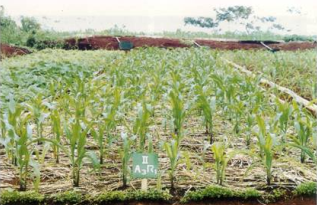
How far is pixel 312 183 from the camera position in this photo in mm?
1934

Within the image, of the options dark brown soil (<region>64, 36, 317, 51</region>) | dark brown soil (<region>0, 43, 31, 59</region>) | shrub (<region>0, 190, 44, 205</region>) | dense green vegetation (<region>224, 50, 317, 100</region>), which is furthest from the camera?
dark brown soil (<region>64, 36, 317, 51</region>)

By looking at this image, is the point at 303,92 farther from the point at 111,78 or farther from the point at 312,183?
the point at 312,183

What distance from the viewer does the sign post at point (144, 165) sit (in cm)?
184

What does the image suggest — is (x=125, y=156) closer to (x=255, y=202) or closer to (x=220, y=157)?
(x=220, y=157)

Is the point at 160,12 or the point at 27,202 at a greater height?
the point at 160,12

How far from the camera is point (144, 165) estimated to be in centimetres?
185

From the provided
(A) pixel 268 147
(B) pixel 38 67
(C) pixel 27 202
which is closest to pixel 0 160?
(C) pixel 27 202

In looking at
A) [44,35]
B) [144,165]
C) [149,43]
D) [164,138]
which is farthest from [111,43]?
[144,165]

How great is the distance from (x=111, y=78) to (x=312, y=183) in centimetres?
255

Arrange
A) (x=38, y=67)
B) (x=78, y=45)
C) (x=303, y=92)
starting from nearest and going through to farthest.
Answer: (x=303, y=92) → (x=38, y=67) → (x=78, y=45)

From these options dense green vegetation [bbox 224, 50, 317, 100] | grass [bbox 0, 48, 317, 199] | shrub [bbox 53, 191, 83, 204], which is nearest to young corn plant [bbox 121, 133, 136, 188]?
grass [bbox 0, 48, 317, 199]

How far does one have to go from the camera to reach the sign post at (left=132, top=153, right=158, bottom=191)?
1839mm

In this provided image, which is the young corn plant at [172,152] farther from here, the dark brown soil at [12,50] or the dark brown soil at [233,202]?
the dark brown soil at [12,50]

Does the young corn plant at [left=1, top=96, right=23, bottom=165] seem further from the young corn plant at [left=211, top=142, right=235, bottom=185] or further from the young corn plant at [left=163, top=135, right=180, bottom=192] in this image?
the young corn plant at [left=211, top=142, right=235, bottom=185]
